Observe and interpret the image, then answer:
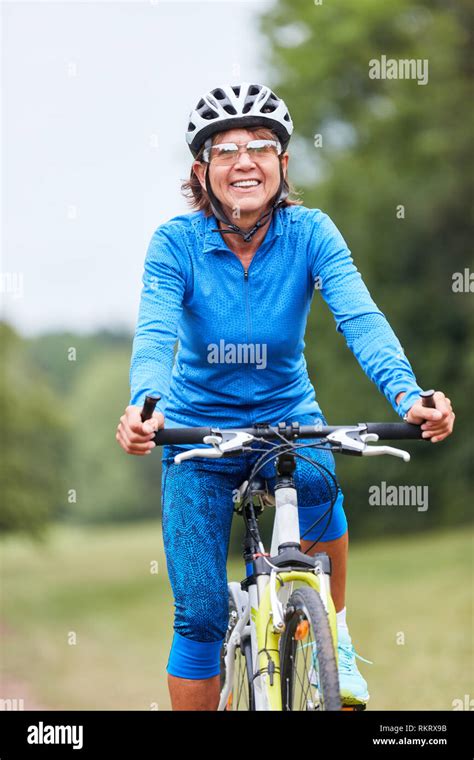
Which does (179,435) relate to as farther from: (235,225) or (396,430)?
(235,225)

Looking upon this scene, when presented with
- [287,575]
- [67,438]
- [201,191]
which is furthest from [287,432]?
[67,438]

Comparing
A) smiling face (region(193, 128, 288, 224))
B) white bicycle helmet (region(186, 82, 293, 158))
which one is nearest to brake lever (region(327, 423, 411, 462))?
smiling face (region(193, 128, 288, 224))

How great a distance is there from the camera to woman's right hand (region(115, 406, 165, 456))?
3777 millimetres

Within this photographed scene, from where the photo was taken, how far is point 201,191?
488 cm

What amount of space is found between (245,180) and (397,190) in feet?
89.7

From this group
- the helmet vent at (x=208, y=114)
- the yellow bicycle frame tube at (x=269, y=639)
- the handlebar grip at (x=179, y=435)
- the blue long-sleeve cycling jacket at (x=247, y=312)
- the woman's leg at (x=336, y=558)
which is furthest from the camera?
the woman's leg at (x=336, y=558)

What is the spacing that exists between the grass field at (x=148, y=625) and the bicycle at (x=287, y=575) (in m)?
2.67

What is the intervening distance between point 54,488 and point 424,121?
13284 millimetres

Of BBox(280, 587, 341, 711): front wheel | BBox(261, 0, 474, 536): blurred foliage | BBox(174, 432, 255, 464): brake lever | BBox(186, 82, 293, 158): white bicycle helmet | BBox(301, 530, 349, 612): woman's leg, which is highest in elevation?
BBox(261, 0, 474, 536): blurred foliage

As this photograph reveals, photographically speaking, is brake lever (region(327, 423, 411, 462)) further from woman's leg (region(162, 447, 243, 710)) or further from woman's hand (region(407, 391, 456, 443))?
woman's leg (region(162, 447, 243, 710))

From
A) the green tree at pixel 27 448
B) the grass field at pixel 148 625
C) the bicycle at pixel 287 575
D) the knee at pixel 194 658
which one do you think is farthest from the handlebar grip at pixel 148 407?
the green tree at pixel 27 448

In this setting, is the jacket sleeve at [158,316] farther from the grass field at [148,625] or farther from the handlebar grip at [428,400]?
the grass field at [148,625]

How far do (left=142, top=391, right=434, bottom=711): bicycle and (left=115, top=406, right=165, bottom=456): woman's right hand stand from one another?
0.14 ft

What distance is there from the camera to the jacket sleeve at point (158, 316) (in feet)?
13.6
